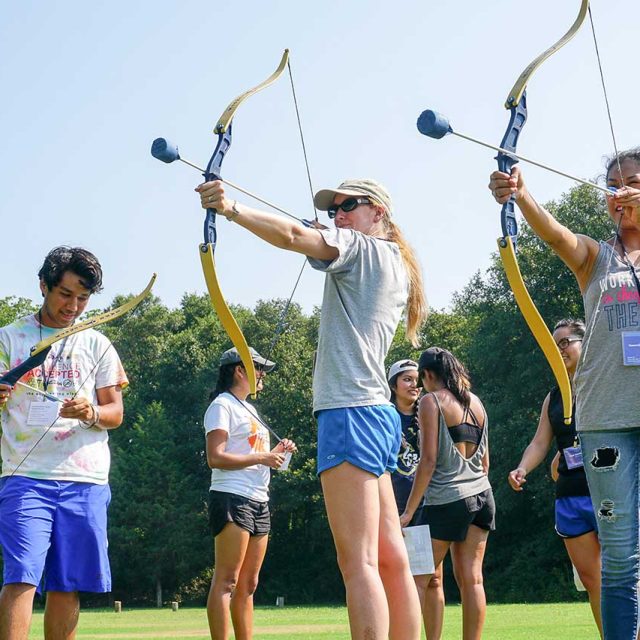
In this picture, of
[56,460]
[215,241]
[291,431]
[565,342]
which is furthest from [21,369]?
[291,431]

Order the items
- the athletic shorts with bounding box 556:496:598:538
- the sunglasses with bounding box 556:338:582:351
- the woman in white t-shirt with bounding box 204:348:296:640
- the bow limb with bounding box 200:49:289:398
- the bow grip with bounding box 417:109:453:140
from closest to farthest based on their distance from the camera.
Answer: the bow grip with bounding box 417:109:453:140 → the bow limb with bounding box 200:49:289:398 → the athletic shorts with bounding box 556:496:598:538 → the sunglasses with bounding box 556:338:582:351 → the woman in white t-shirt with bounding box 204:348:296:640

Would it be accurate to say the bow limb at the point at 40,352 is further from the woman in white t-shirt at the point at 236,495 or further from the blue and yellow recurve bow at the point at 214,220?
the woman in white t-shirt at the point at 236,495

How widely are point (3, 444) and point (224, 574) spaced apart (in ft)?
7.14

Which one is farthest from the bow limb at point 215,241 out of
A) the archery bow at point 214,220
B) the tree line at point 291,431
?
the tree line at point 291,431

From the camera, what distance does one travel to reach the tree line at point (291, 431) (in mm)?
36688

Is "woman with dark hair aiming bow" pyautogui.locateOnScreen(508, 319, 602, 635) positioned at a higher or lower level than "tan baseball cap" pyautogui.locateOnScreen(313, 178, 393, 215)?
lower

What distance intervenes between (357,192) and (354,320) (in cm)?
66

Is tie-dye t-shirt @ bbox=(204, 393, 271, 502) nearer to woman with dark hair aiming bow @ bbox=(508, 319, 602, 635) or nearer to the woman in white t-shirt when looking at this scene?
the woman in white t-shirt

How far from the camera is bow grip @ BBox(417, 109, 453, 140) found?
3742mm

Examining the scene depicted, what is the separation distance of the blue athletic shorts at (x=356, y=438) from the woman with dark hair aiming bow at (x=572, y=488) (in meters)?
2.15

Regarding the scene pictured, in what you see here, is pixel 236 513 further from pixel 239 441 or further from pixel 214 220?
pixel 214 220

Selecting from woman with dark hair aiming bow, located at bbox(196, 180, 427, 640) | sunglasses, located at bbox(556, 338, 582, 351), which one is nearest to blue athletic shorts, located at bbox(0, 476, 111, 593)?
woman with dark hair aiming bow, located at bbox(196, 180, 427, 640)

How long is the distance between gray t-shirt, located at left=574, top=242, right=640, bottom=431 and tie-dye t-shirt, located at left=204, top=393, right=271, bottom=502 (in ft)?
11.1

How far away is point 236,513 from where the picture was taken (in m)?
6.89
